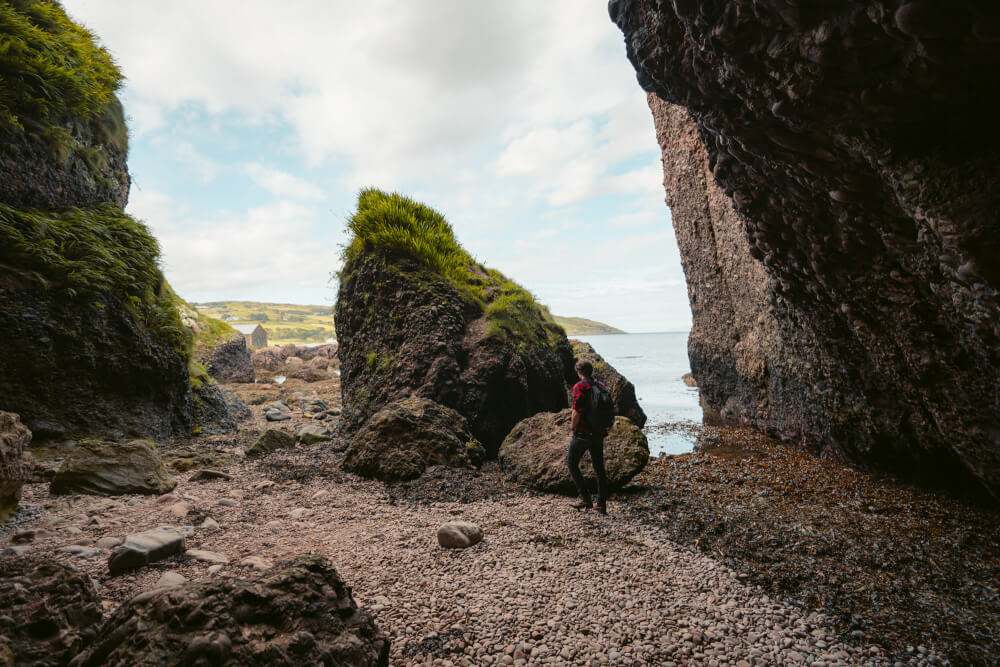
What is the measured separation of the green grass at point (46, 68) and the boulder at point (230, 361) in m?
11.1

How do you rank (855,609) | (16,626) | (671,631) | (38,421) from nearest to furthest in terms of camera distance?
(16,626) → (671,631) → (855,609) → (38,421)

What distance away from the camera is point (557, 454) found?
21.7 ft

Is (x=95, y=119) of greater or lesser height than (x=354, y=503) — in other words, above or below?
above

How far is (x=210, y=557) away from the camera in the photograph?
362cm

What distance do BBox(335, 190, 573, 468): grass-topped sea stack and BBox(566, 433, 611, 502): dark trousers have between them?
2.95m

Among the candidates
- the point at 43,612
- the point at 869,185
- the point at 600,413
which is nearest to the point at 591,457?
the point at 600,413

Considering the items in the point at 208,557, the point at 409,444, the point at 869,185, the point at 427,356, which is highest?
the point at 869,185

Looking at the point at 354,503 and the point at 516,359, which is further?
the point at 516,359

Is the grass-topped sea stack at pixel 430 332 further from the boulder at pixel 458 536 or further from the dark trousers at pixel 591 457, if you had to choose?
the boulder at pixel 458 536

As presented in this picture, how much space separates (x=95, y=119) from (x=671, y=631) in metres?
13.0

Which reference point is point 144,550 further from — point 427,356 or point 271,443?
point 427,356

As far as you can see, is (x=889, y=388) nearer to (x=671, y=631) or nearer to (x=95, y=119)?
(x=671, y=631)

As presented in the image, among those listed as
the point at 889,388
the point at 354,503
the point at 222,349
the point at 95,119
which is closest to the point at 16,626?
the point at 354,503

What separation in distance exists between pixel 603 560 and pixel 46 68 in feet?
37.5
